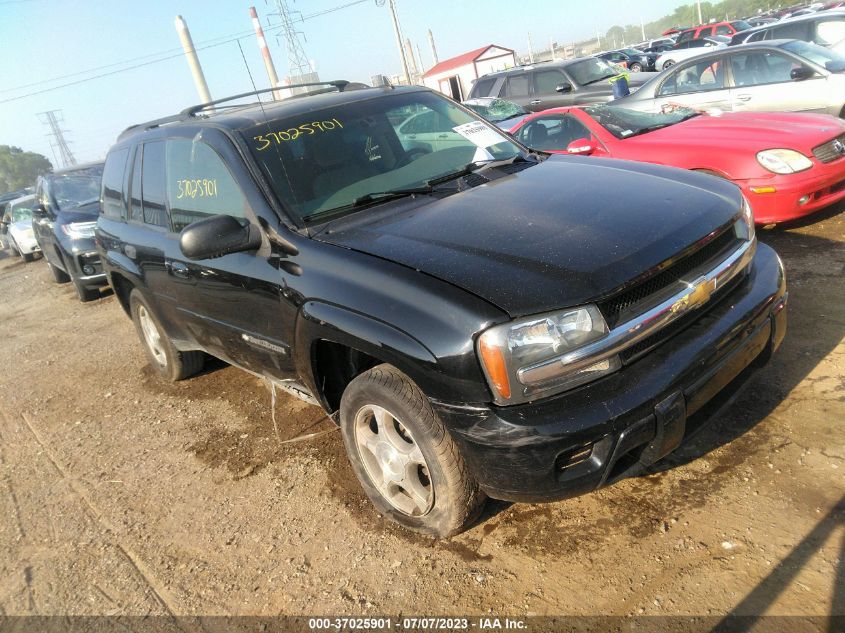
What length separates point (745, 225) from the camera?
2.79 metres

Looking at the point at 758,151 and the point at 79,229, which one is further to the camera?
the point at 79,229

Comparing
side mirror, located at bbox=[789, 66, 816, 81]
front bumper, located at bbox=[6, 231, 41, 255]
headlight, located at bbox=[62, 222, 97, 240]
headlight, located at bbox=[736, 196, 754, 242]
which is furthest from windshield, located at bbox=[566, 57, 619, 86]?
front bumper, located at bbox=[6, 231, 41, 255]

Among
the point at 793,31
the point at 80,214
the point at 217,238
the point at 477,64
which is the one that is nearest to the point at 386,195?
the point at 217,238

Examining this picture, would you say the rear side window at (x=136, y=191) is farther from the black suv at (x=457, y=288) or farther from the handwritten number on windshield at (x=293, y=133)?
the handwritten number on windshield at (x=293, y=133)

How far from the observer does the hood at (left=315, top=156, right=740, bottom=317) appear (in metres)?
2.17

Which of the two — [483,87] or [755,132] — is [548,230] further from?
[483,87]

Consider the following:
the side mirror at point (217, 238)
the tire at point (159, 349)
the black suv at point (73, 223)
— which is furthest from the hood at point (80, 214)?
the side mirror at point (217, 238)

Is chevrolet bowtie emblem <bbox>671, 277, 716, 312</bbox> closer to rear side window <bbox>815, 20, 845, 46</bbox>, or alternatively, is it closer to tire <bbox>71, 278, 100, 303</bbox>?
tire <bbox>71, 278, 100, 303</bbox>

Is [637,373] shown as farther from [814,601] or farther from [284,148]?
[284,148]

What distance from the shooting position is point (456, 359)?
7.01 ft

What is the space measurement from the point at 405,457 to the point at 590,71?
12.0 metres

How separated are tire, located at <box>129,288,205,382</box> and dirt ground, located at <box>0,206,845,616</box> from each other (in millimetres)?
470

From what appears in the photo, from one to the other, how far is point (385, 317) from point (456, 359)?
0.34 metres

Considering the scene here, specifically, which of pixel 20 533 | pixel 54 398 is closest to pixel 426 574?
pixel 20 533
